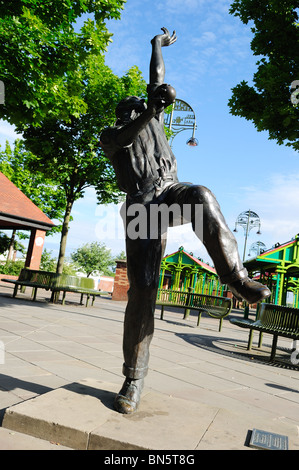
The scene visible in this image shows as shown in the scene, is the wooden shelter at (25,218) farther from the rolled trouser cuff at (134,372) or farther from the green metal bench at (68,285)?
the rolled trouser cuff at (134,372)

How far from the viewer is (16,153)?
86.4 feet

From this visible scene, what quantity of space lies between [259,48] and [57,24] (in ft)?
23.5

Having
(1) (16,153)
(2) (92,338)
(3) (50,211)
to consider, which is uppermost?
(1) (16,153)

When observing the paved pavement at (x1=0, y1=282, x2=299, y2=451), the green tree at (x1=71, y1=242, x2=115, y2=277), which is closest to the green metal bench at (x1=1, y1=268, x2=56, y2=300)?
the paved pavement at (x1=0, y1=282, x2=299, y2=451)

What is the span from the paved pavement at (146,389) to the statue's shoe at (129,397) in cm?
7

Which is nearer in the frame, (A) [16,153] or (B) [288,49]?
(B) [288,49]

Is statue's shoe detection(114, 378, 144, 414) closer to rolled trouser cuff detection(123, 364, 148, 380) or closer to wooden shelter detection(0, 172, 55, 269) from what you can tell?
rolled trouser cuff detection(123, 364, 148, 380)

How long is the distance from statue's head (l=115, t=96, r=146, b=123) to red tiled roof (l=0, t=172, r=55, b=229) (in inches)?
557

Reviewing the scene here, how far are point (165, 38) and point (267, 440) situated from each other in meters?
2.90

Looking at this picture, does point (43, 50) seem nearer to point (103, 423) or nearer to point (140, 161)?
point (140, 161)

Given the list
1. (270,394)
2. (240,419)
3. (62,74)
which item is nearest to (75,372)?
(240,419)

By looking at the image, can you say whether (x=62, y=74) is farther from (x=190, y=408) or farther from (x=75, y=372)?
(x=190, y=408)

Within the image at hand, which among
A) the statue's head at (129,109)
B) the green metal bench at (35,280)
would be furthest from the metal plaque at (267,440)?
the green metal bench at (35,280)
